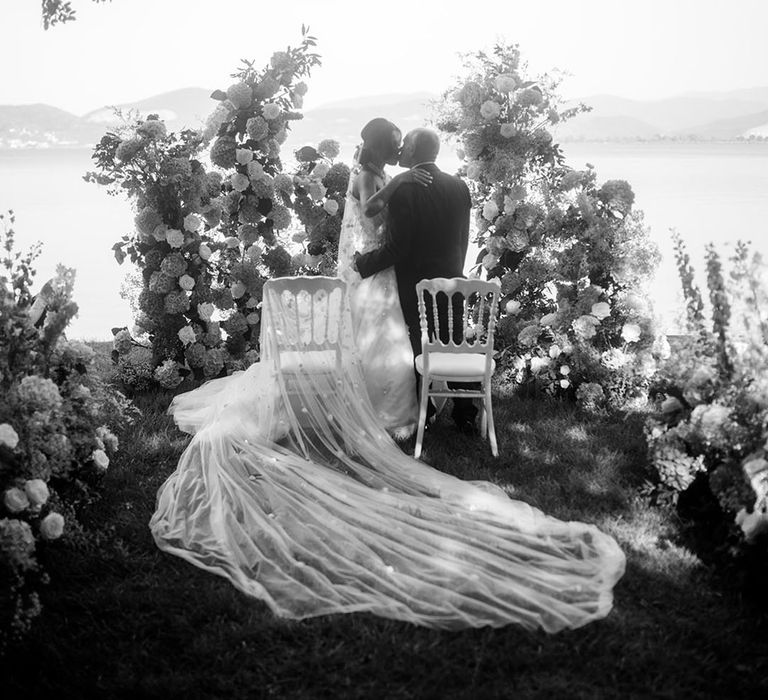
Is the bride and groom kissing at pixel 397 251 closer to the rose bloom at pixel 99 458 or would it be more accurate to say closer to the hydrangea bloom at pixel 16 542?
the rose bloom at pixel 99 458

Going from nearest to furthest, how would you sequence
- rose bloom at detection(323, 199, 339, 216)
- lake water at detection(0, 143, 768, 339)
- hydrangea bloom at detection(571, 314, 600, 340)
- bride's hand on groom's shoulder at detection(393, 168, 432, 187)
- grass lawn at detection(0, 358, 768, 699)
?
1. grass lawn at detection(0, 358, 768, 699)
2. bride's hand on groom's shoulder at detection(393, 168, 432, 187)
3. hydrangea bloom at detection(571, 314, 600, 340)
4. rose bloom at detection(323, 199, 339, 216)
5. lake water at detection(0, 143, 768, 339)

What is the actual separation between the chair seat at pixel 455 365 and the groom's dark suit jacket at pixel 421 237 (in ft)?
1.33

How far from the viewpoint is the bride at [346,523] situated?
3.12 metres

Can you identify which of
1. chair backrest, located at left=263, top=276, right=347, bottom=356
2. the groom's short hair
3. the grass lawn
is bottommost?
the grass lawn

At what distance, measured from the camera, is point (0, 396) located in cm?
343

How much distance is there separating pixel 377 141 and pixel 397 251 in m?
0.72

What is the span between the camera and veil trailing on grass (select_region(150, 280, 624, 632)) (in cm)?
→ 313

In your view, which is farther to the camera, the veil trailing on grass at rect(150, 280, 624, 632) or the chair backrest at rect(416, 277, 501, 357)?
the chair backrest at rect(416, 277, 501, 357)

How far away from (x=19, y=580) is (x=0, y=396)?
0.84 meters

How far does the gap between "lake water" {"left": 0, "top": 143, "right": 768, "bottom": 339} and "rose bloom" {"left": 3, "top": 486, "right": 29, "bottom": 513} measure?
3.22 metres

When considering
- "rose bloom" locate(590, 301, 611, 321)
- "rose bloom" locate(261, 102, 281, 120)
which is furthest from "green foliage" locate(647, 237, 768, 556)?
"rose bloom" locate(261, 102, 281, 120)

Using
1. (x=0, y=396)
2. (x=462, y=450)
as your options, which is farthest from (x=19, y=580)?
(x=462, y=450)

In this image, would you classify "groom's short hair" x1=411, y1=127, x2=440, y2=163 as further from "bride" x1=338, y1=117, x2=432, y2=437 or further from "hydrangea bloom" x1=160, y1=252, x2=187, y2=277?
"hydrangea bloom" x1=160, y1=252, x2=187, y2=277

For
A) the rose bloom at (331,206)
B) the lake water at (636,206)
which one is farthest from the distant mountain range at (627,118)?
the rose bloom at (331,206)
